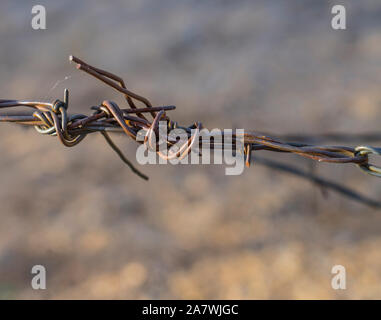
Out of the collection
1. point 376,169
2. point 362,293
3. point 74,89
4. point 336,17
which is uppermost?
point 336,17

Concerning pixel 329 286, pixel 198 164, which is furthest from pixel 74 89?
pixel 329 286

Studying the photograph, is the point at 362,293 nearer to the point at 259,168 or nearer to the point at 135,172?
the point at 259,168

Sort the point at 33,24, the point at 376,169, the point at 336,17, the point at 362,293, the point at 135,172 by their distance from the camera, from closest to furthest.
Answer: the point at 376,169
the point at 362,293
the point at 135,172
the point at 336,17
the point at 33,24

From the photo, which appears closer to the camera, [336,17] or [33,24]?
[336,17]

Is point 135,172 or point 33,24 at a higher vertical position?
point 33,24

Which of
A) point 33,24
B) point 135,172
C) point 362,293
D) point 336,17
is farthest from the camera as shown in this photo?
point 33,24
